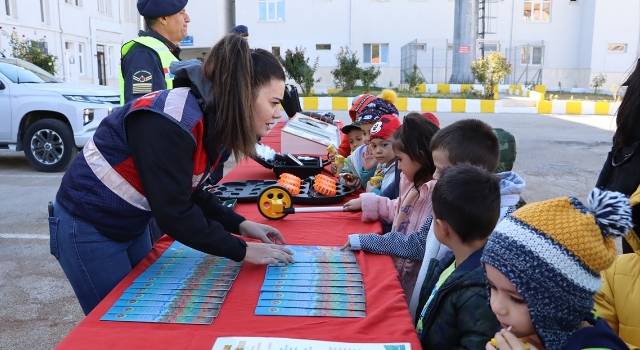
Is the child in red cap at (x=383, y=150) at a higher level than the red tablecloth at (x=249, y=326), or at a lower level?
higher

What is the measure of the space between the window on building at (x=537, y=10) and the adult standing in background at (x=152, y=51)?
27052 millimetres

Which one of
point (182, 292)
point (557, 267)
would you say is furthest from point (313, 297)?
point (557, 267)

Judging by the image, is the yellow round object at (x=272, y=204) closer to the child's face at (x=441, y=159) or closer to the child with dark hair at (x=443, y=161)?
the child with dark hair at (x=443, y=161)

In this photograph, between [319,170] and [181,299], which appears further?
[319,170]

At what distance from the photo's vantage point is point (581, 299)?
3.80 ft

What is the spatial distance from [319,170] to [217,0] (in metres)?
27.3

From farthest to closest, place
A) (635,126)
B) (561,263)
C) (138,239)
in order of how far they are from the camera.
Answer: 1. (635,126)
2. (138,239)
3. (561,263)

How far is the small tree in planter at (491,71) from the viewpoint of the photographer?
1778 centimetres

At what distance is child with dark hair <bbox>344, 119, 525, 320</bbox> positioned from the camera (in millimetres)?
1972

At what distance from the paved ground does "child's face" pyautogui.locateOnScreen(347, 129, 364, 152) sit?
207 centimetres

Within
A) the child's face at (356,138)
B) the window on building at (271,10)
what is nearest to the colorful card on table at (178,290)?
the child's face at (356,138)

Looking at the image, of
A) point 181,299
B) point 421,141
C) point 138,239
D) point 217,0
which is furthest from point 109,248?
point 217,0

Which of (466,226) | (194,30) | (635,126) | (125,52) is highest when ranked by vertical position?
(194,30)

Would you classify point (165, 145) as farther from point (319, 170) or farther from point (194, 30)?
point (194, 30)
